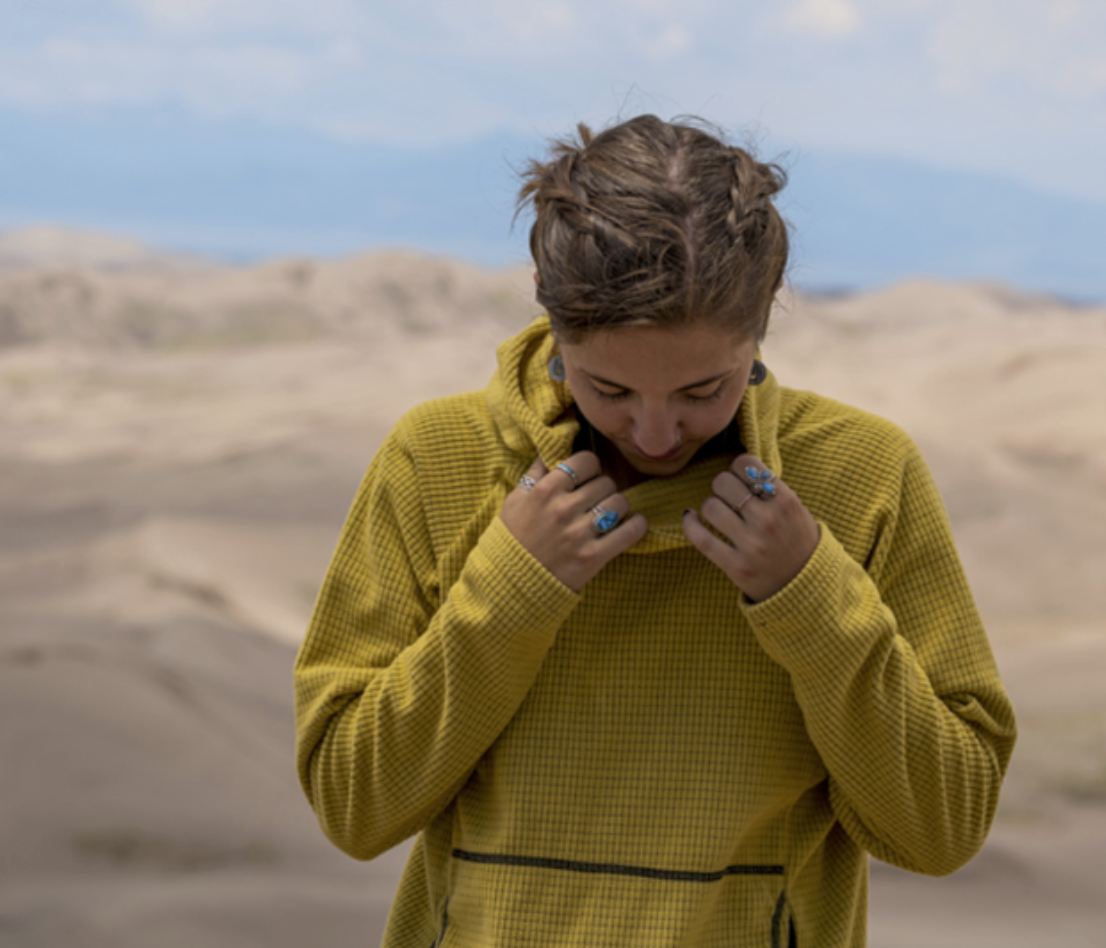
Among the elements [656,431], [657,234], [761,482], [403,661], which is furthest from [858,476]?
[403,661]

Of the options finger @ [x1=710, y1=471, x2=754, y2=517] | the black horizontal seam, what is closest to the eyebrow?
finger @ [x1=710, y1=471, x2=754, y2=517]

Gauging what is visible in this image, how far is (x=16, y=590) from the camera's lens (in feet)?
19.1

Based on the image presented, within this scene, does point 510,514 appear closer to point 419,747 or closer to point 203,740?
point 419,747

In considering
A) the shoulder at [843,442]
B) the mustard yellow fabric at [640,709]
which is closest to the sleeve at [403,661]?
the mustard yellow fabric at [640,709]

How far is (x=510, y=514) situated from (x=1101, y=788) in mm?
3565

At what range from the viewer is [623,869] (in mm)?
1280

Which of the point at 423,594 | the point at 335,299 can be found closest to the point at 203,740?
the point at 423,594

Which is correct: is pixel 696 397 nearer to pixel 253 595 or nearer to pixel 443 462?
pixel 443 462

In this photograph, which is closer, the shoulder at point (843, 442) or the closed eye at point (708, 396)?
the closed eye at point (708, 396)

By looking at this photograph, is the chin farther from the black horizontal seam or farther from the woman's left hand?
the black horizontal seam

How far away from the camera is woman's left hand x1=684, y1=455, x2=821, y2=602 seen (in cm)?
119

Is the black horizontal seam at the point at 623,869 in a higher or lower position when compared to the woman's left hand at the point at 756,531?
lower

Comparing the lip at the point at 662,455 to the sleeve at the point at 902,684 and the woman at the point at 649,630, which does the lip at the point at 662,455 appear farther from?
the sleeve at the point at 902,684

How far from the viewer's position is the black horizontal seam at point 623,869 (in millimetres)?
1268
